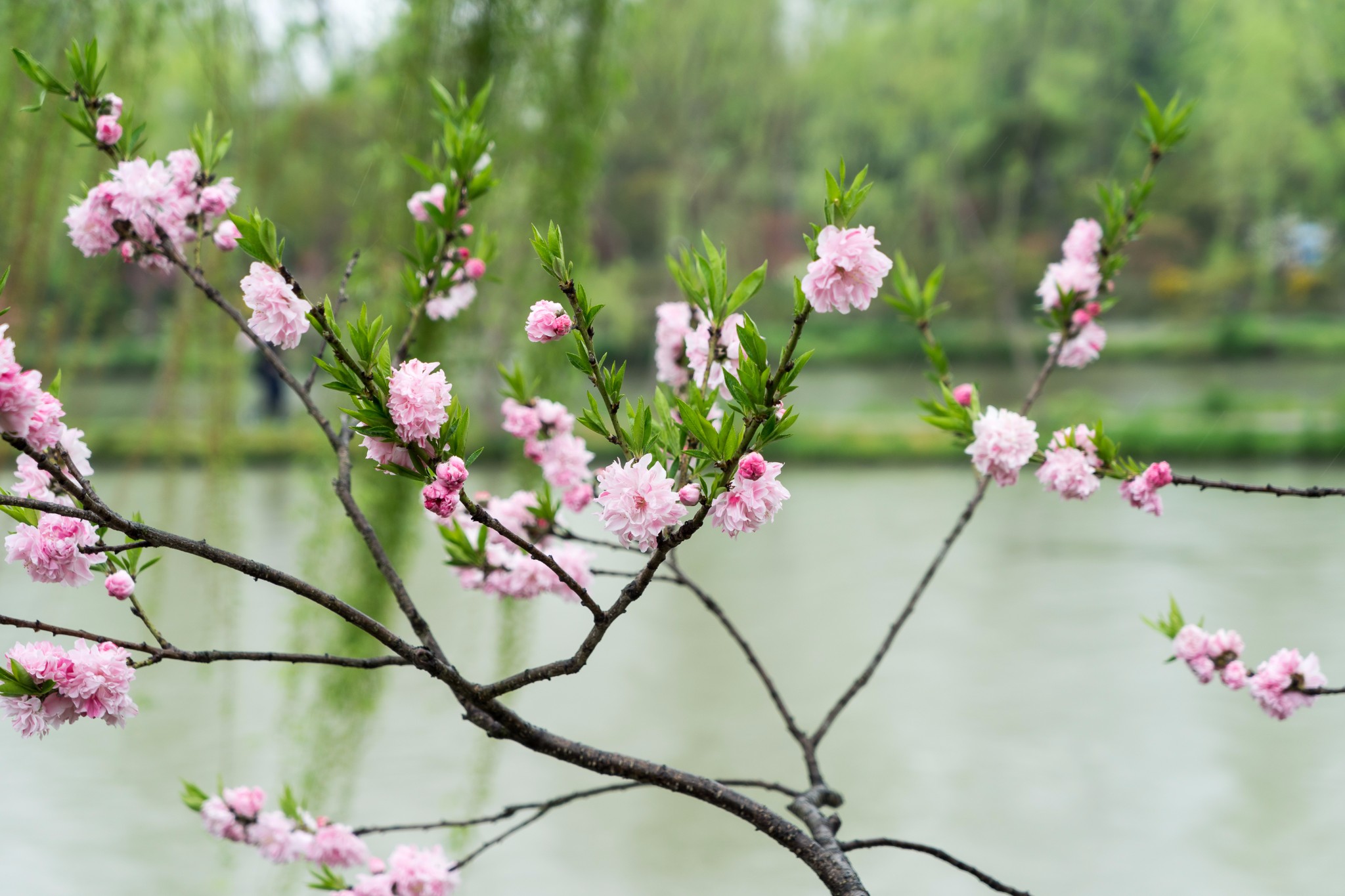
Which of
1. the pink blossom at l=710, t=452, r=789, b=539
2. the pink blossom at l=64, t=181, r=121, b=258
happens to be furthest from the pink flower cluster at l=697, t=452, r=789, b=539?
the pink blossom at l=64, t=181, r=121, b=258

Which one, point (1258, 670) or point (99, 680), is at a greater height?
point (1258, 670)

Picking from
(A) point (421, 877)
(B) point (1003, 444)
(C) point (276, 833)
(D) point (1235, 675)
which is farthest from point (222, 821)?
(D) point (1235, 675)

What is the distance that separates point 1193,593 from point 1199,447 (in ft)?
6.35

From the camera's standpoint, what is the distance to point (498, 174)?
5.33 feet

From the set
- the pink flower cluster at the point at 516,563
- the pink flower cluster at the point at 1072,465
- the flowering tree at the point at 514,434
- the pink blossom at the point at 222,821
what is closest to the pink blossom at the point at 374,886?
the flowering tree at the point at 514,434

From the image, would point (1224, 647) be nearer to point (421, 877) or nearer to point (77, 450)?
point (421, 877)

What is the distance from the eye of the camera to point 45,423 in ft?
1.59

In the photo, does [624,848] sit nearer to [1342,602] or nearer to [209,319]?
[209,319]

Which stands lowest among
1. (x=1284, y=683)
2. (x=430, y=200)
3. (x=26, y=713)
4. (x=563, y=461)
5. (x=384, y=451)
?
(x=26, y=713)

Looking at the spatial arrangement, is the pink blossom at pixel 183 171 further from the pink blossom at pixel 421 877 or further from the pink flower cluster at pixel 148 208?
the pink blossom at pixel 421 877

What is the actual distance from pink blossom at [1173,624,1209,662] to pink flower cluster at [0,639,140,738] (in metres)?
0.68

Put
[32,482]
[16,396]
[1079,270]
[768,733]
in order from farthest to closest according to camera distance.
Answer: [768,733], [1079,270], [32,482], [16,396]

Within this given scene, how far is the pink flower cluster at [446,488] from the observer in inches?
18.4

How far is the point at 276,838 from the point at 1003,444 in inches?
24.3
